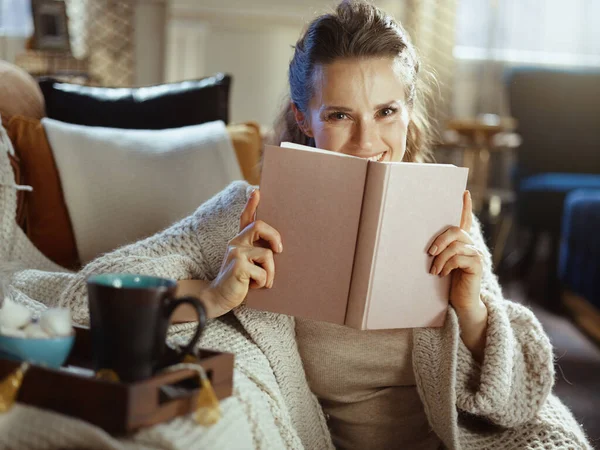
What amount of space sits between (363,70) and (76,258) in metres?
0.71

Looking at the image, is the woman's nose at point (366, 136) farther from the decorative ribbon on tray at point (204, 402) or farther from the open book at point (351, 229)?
the decorative ribbon on tray at point (204, 402)

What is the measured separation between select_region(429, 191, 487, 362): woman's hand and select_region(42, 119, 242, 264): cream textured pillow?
65 centimetres

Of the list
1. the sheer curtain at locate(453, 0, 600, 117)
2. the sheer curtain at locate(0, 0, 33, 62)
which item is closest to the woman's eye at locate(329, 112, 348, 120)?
the sheer curtain at locate(0, 0, 33, 62)

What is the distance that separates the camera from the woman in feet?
3.64

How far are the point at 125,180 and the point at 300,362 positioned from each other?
581mm

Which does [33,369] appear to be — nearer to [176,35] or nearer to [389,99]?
[389,99]

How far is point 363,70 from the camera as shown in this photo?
127 centimetres

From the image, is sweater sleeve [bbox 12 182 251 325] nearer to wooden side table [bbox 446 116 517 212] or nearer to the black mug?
the black mug

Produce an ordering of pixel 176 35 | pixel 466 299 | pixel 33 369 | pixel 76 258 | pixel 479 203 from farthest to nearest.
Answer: pixel 176 35, pixel 479 203, pixel 76 258, pixel 466 299, pixel 33 369

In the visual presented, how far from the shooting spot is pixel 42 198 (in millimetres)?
1571

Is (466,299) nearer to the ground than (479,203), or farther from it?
farther from it

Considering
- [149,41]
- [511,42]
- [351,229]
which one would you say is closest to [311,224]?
[351,229]

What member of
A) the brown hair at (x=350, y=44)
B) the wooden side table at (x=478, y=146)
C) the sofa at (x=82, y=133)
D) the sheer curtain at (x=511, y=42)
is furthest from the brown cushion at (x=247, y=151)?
the sheer curtain at (x=511, y=42)

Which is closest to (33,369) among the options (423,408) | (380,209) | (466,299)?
(380,209)
